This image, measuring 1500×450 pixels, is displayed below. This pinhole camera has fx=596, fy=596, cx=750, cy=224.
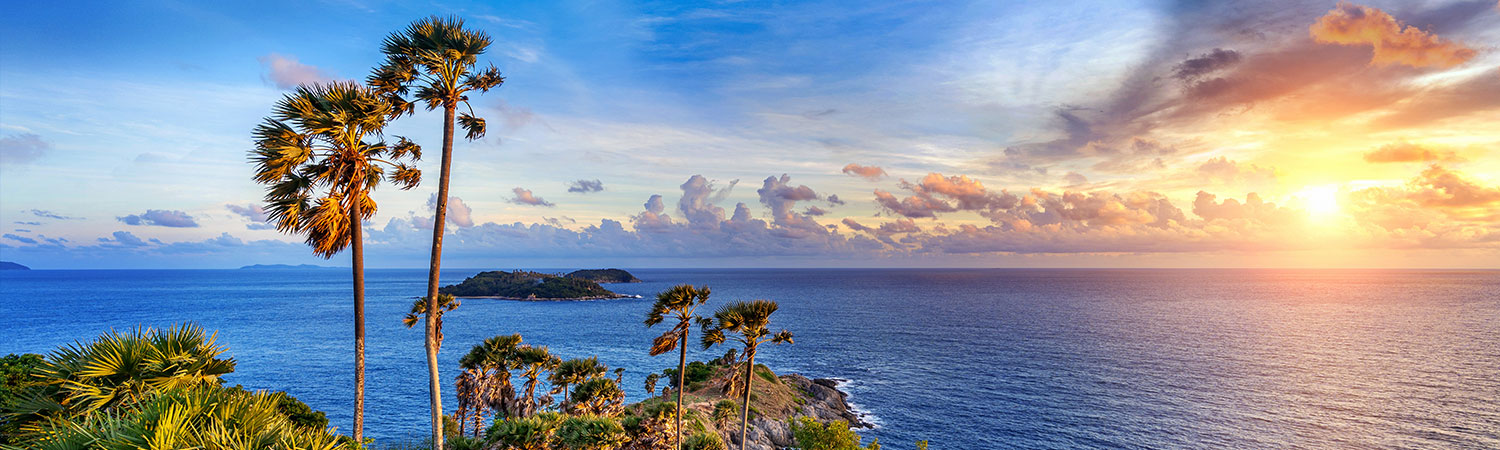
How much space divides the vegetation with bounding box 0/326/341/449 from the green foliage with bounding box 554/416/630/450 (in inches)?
539

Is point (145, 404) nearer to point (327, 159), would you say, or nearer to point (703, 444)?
point (327, 159)

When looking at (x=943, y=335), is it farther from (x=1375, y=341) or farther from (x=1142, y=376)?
(x=1375, y=341)

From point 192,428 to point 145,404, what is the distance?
251cm

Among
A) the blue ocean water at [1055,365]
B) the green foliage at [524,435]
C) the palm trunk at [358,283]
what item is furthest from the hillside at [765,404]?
the palm trunk at [358,283]

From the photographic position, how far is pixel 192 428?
844 centimetres

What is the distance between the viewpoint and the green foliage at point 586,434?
81.3 ft

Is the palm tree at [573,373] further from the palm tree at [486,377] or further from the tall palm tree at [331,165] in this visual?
the tall palm tree at [331,165]

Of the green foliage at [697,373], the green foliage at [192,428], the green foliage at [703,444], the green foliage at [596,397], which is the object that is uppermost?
the green foliage at [192,428]

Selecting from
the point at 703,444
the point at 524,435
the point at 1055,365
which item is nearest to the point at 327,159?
the point at 524,435

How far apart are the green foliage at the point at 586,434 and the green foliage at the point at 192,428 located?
15.2m

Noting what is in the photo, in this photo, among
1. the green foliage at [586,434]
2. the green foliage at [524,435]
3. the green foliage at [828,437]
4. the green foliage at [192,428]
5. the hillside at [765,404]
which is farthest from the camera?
the hillside at [765,404]

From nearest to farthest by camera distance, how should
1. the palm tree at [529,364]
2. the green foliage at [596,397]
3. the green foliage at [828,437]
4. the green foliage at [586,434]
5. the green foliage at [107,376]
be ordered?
1. the green foliage at [107,376]
2. the green foliage at [586,434]
3. the palm tree at [529,364]
4. the green foliage at [596,397]
5. the green foliage at [828,437]

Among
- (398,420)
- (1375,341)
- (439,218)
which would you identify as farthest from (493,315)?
(1375,341)

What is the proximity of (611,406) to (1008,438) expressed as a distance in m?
36.6
